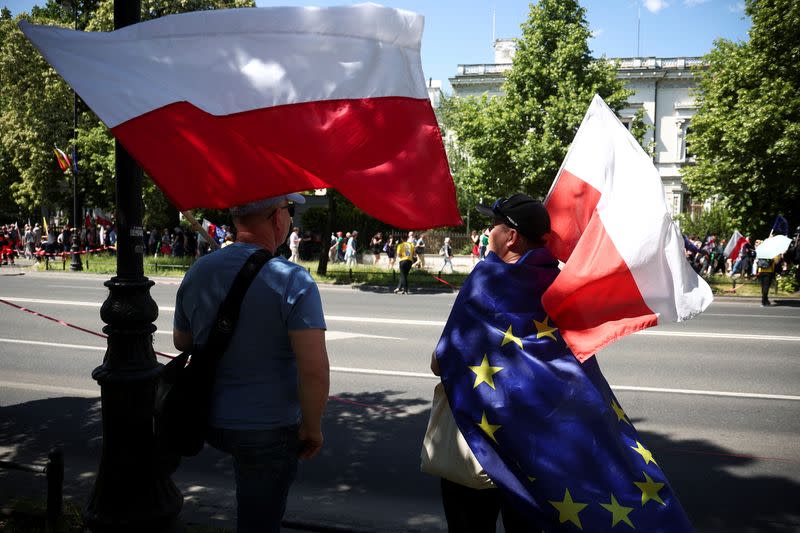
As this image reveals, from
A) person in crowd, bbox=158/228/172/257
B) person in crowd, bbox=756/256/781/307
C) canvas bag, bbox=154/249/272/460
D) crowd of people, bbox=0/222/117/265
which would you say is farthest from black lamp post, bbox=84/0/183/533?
person in crowd, bbox=158/228/172/257

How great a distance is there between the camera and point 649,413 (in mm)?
6332

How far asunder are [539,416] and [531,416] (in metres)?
0.03

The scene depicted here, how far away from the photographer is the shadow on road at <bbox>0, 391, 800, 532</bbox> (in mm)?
4113

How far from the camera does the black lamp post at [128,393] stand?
328 cm

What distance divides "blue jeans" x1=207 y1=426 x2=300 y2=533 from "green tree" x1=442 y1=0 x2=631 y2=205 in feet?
81.1

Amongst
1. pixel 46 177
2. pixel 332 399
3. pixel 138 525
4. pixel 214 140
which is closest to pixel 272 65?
pixel 214 140

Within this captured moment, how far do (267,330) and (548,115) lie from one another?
84.5 feet

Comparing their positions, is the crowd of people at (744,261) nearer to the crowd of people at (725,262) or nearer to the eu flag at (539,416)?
the crowd of people at (725,262)

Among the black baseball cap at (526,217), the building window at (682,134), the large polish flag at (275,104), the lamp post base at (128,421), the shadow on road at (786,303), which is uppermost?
the building window at (682,134)

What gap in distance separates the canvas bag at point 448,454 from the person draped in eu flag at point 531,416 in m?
0.07

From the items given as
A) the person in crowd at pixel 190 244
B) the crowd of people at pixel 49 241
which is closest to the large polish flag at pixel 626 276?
the crowd of people at pixel 49 241

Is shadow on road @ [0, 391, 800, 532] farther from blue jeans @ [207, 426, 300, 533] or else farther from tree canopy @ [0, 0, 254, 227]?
tree canopy @ [0, 0, 254, 227]

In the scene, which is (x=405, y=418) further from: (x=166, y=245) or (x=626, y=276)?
(x=166, y=245)

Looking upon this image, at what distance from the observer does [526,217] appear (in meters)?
2.59
